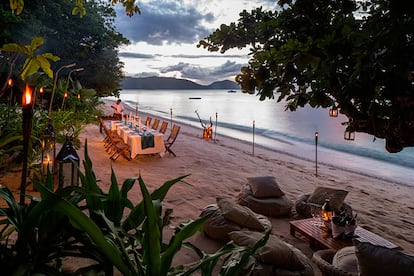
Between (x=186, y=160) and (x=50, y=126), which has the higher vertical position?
(x=50, y=126)

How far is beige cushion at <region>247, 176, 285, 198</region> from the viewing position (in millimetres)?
4379

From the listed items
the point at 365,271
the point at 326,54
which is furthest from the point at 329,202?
the point at 326,54

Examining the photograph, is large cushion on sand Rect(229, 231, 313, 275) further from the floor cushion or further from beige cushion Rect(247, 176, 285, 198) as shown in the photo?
beige cushion Rect(247, 176, 285, 198)

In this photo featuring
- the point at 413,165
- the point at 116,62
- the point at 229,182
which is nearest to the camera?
the point at 229,182

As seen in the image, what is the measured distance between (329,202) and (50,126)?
3974 mm

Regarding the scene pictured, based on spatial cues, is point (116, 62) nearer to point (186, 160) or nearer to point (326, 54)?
point (186, 160)

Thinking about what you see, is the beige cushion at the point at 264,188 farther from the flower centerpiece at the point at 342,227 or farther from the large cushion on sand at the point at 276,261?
the large cushion on sand at the point at 276,261

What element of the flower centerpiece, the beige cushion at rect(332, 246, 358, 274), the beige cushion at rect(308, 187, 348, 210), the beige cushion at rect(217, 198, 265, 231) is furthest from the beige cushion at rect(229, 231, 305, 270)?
the beige cushion at rect(308, 187, 348, 210)

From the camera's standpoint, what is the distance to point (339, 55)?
1392mm

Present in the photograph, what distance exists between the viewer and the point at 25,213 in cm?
129

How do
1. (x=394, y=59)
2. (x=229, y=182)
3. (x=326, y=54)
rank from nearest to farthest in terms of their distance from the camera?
(x=394, y=59), (x=326, y=54), (x=229, y=182)

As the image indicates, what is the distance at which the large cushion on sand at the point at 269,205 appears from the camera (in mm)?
4219

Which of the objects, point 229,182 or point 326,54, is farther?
point 229,182

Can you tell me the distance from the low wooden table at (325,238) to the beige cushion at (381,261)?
108 cm
